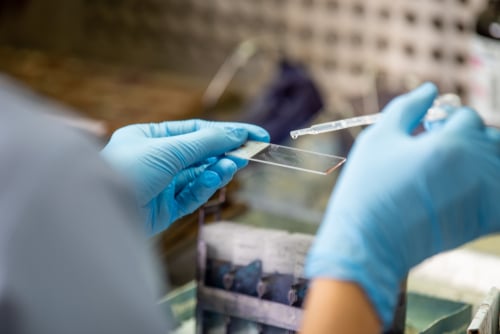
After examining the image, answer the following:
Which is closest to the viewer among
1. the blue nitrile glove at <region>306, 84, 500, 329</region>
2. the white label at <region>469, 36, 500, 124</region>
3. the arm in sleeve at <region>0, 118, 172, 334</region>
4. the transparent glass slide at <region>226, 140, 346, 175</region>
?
the arm in sleeve at <region>0, 118, 172, 334</region>

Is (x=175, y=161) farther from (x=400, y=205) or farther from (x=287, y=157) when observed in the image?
(x=400, y=205)

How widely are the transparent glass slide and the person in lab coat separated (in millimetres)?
26

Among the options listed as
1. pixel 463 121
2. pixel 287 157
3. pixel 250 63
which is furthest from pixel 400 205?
pixel 250 63

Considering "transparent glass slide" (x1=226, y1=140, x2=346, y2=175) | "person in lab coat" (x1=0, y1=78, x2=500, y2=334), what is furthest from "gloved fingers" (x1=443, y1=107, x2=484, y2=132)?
"transparent glass slide" (x1=226, y1=140, x2=346, y2=175)

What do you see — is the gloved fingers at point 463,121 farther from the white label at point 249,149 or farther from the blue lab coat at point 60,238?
the blue lab coat at point 60,238

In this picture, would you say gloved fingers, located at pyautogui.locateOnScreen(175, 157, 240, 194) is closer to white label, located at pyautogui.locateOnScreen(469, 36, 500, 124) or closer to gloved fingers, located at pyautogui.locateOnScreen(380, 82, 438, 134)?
gloved fingers, located at pyautogui.locateOnScreen(380, 82, 438, 134)

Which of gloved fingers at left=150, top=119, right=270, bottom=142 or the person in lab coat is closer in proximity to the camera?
the person in lab coat

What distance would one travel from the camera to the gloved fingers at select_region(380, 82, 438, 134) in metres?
1.01

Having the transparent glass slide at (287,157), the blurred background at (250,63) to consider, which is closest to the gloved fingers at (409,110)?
the transparent glass slide at (287,157)

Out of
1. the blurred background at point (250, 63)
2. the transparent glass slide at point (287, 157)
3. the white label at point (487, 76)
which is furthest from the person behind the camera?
the blurred background at point (250, 63)

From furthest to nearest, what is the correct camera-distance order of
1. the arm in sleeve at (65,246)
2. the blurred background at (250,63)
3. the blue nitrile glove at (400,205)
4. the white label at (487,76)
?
the blurred background at (250,63) → the white label at (487,76) → the blue nitrile glove at (400,205) → the arm in sleeve at (65,246)

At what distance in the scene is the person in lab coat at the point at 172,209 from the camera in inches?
25.5

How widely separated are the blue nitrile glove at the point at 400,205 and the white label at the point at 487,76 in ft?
3.20

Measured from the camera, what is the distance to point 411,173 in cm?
94
